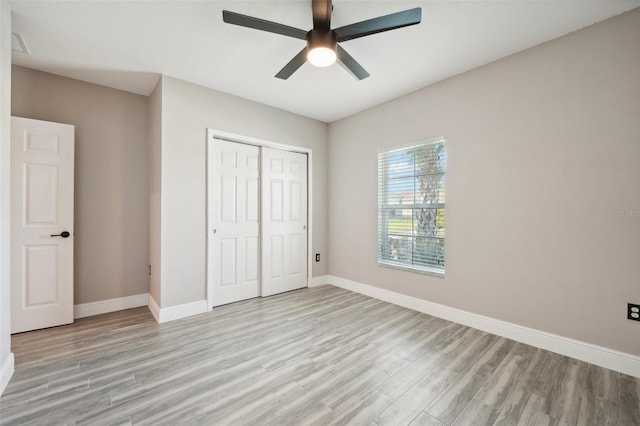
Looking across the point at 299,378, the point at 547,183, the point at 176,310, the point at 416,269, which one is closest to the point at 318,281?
the point at 416,269

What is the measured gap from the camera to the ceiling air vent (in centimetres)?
228

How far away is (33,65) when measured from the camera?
9.05 ft

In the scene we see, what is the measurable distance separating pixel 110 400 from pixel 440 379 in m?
2.23

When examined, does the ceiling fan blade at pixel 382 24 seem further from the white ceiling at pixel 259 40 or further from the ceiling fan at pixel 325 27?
the white ceiling at pixel 259 40

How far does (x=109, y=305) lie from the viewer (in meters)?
3.23

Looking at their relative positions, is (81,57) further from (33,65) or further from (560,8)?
(560,8)

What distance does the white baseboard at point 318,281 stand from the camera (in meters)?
4.32

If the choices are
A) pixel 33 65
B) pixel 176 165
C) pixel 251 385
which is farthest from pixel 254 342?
pixel 33 65

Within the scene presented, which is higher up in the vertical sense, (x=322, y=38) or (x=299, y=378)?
(x=322, y=38)

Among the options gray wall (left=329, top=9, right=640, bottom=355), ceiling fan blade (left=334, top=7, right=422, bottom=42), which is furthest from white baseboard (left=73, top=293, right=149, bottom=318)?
ceiling fan blade (left=334, top=7, right=422, bottom=42)

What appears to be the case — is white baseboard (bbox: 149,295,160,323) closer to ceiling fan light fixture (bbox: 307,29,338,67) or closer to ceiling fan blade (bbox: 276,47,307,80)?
ceiling fan blade (bbox: 276,47,307,80)

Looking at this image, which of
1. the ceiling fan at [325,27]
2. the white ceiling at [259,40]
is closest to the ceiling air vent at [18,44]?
the white ceiling at [259,40]

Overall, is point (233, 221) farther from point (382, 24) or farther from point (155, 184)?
point (382, 24)

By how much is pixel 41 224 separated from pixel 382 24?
3700 millimetres
